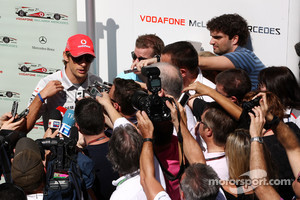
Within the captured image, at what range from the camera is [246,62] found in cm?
437

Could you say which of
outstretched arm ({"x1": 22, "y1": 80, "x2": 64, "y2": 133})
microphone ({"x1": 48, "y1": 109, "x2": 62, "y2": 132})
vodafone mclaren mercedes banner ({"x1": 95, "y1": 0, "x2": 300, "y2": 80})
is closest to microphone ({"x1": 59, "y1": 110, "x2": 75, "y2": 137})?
microphone ({"x1": 48, "y1": 109, "x2": 62, "y2": 132})

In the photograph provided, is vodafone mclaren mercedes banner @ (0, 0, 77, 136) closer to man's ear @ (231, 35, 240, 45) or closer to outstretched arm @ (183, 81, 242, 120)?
man's ear @ (231, 35, 240, 45)

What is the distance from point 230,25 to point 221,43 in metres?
0.22

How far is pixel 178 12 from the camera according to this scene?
4582 millimetres

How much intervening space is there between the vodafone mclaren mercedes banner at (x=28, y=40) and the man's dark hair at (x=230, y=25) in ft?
4.79

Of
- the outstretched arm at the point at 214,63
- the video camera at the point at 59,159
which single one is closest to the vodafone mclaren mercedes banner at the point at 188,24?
the outstretched arm at the point at 214,63

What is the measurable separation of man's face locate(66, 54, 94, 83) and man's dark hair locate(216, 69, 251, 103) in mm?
1223

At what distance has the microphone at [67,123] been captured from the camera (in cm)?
326

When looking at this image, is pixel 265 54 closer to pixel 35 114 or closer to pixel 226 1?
pixel 226 1

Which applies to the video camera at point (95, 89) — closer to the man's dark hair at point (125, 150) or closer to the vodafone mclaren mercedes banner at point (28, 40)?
the man's dark hair at point (125, 150)

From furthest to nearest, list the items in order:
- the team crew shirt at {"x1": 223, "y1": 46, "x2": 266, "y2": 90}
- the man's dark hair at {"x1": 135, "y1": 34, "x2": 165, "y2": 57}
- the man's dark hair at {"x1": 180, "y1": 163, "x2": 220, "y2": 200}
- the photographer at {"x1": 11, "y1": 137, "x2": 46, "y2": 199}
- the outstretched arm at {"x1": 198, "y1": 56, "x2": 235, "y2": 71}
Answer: the team crew shirt at {"x1": 223, "y1": 46, "x2": 266, "y2": 90}, the man's dark hair at {"x1": 135, "y1": 34, "x2": 165, "y2": 57}, the outstretched arm at {"x1": 198, "y1": 56, "x2": 235, "y2": 71}, the photographer at {"x1": 11, "y1": 137, "x2": 46, "y2": 199}, the man's dark hair at {"x1": 180, "y1": 163, "x2": 220, "y2": 200}

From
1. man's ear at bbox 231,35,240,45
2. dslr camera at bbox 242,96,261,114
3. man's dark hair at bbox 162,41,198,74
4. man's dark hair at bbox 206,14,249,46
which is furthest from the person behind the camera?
man's ear at bbox 231,35,240,45

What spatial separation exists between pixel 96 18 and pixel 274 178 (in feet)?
8.19

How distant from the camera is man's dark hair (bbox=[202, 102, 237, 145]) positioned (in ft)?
9.96
